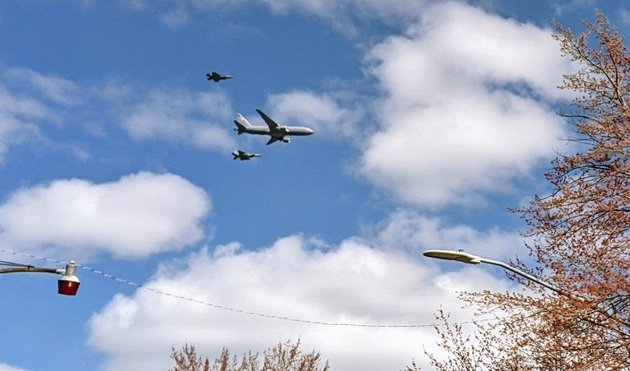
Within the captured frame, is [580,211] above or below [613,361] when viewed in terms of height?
above

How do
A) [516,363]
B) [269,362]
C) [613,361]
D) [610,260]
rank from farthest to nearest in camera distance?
[269,362], [516,363], [610,260], [613,361]

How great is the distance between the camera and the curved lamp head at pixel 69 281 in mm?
10320

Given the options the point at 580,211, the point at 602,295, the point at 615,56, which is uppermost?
the point at 615,56

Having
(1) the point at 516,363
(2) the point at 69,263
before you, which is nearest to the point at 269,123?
(1) the point at 516,363

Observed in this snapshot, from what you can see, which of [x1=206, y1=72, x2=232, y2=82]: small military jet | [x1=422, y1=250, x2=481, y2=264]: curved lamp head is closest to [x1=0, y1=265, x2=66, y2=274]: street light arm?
[x1=422, y1=250, x2=481, y2=264]: curved lamp head

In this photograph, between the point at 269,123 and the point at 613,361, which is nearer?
the point at 613,361

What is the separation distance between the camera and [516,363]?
79.0 ft

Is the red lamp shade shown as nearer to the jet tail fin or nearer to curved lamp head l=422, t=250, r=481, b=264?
curved lamp head l=422, t=250, r=481, b=264

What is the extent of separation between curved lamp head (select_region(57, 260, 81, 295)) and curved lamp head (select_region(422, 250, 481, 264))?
229 inches

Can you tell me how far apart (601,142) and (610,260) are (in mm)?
2708

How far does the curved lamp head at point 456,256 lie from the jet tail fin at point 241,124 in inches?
2280

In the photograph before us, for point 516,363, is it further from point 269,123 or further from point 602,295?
point 269,123

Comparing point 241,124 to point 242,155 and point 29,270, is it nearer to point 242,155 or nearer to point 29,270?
point 242,155

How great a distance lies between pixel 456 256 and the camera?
1204 centimetres
